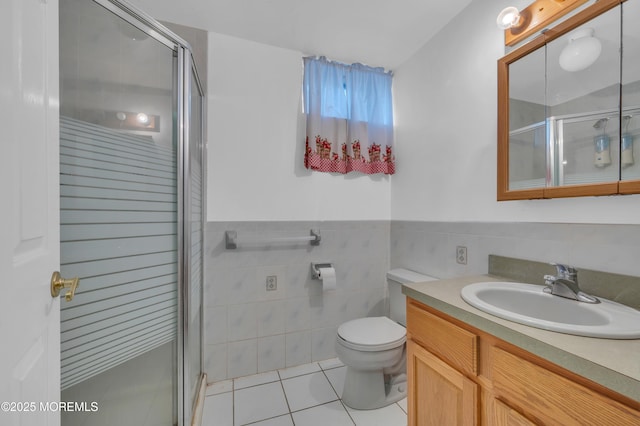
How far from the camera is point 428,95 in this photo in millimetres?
1833

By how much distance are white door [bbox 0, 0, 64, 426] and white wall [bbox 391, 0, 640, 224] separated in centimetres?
172

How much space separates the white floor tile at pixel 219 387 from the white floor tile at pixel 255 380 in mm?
32

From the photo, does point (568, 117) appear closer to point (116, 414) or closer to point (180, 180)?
point (180, 180)

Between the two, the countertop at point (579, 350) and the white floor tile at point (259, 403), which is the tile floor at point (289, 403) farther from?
the countertop at point (579, 350)

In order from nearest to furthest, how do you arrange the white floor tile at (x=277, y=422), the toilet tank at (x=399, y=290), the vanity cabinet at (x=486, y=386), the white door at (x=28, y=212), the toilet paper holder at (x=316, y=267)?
the white door at (x=28, y=212) → the vanity cabinet at (x=486, y=386) → the white floor tile at (x=277, y=422) → the toilet tank at (x=399, y=290) → the toilet paper holder at (x=316, y=267)

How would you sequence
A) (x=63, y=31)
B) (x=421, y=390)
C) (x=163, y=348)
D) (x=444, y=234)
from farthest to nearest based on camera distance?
(x=444, y=234) → (x=163, y=348) → (x=421, y=390) → (x=63, y=31)

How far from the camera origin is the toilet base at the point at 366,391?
1.52m

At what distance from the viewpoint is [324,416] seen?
1.47 m

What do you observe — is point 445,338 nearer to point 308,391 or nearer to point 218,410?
point 308,391

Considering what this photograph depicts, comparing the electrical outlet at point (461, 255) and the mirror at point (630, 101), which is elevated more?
the mirror at point (630, 101)

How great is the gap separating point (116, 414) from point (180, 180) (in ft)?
3.30

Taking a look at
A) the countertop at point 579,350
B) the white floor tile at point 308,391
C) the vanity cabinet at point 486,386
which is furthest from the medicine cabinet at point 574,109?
the white floor tile at point 308,391

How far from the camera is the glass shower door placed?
89cm

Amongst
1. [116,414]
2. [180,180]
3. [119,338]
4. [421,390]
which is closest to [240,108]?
[180,180]
